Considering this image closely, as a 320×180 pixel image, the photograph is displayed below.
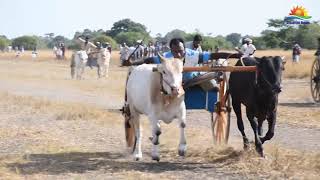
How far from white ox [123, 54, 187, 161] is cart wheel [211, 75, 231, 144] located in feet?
5.18

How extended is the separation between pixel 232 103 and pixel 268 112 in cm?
111

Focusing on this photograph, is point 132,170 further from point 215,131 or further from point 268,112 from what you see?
point 215,131

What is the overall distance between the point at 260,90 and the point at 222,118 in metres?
1.94

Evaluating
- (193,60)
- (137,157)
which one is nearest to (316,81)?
(193,60)

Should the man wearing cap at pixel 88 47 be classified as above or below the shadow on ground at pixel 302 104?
above

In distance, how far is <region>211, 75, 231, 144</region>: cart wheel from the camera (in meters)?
10.8

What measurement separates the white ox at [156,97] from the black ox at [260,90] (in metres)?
1.00

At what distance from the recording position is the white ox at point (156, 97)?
882 centimetres

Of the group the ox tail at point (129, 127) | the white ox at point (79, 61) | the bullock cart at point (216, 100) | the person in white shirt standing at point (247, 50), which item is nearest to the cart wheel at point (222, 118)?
the bullock cart at point (216, 100)

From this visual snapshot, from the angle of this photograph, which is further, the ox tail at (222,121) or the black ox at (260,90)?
the ox tail at (222,121)

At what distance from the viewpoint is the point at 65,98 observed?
20.8 meters

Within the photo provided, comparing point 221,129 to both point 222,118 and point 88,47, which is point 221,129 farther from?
point 88,47

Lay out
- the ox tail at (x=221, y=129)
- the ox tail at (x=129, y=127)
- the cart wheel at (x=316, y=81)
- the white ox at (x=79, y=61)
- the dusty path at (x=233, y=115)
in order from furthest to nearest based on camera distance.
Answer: the white ox at (x=79, y=61) → the cart wheel at (x=316, y=81) → the dusty path at (x=233, y=115) → the ox tail at (x=221, y=129) → the ox tail at (x=129, y=127)

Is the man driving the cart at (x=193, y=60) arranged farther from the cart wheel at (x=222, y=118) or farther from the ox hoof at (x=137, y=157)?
the ox hoof at (x=137, y=157)
